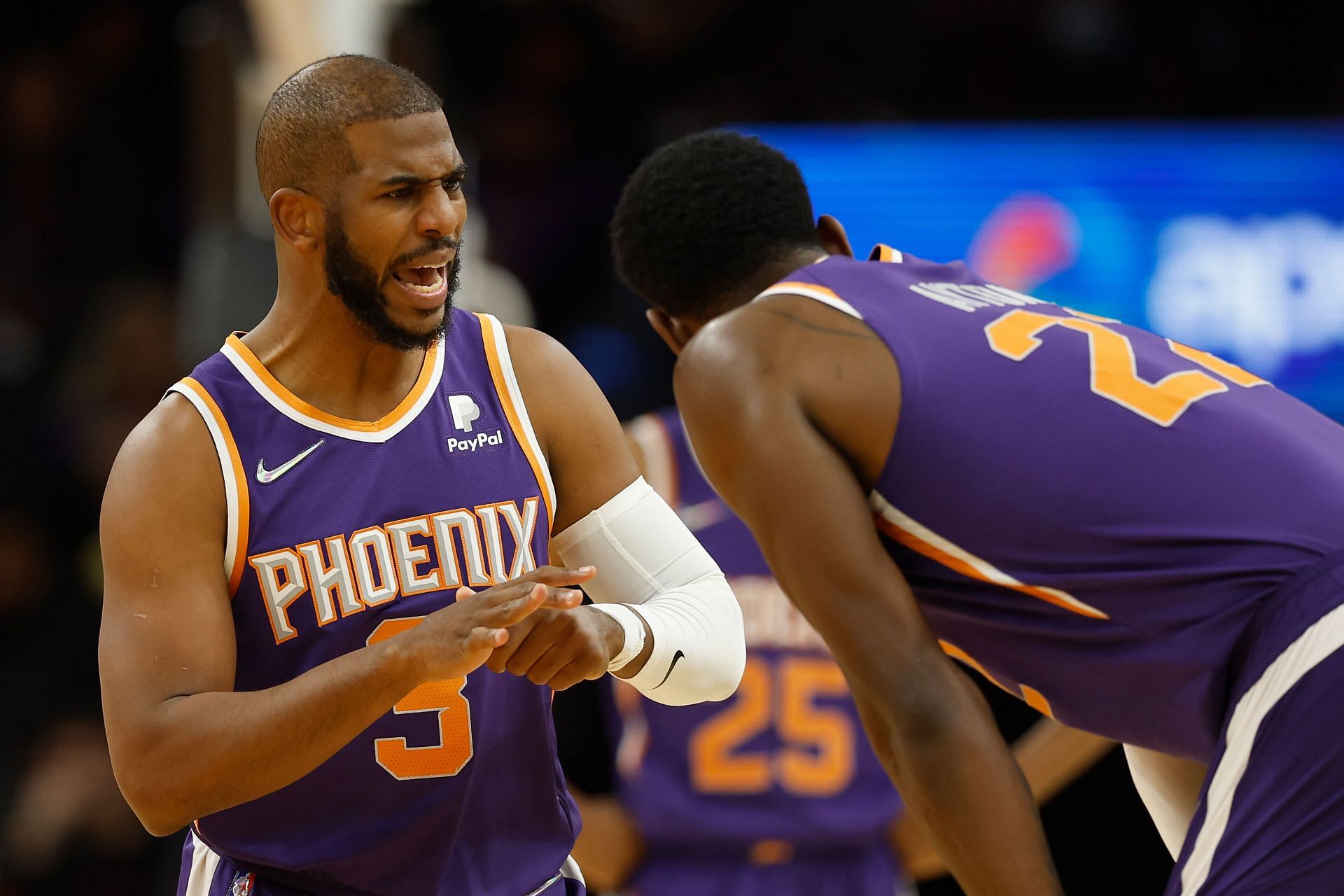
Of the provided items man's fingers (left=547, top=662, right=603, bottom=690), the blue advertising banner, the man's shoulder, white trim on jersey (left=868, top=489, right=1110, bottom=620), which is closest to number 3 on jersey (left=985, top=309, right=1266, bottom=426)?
white trim on jersey (left=868, top=489, right=1110, bottom=620)

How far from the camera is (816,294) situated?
2.50 metres

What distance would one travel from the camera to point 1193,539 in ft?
7.36

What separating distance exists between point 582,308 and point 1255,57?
292 centimetres

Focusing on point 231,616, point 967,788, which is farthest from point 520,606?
point 967,788

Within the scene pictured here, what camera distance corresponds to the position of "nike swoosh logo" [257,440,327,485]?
2244mm

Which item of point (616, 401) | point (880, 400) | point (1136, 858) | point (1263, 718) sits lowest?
point (1136, 858)

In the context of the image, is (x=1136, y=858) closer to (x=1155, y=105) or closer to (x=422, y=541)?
(x=1155, y=105)

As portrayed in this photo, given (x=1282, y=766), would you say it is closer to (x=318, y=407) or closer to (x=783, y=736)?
(x=318, y=407)

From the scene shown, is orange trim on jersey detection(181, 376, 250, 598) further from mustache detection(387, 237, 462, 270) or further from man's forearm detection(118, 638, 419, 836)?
mustache detection(387, 237, 462, 270)

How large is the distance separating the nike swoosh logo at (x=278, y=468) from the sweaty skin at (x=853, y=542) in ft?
1.95

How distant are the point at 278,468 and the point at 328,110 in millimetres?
516

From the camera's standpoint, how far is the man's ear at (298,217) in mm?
2344

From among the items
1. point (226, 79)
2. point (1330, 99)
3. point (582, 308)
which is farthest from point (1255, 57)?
point (226, 79)

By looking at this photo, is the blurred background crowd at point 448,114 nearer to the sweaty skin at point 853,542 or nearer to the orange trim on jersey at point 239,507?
the sweaty skin at point 853,542
